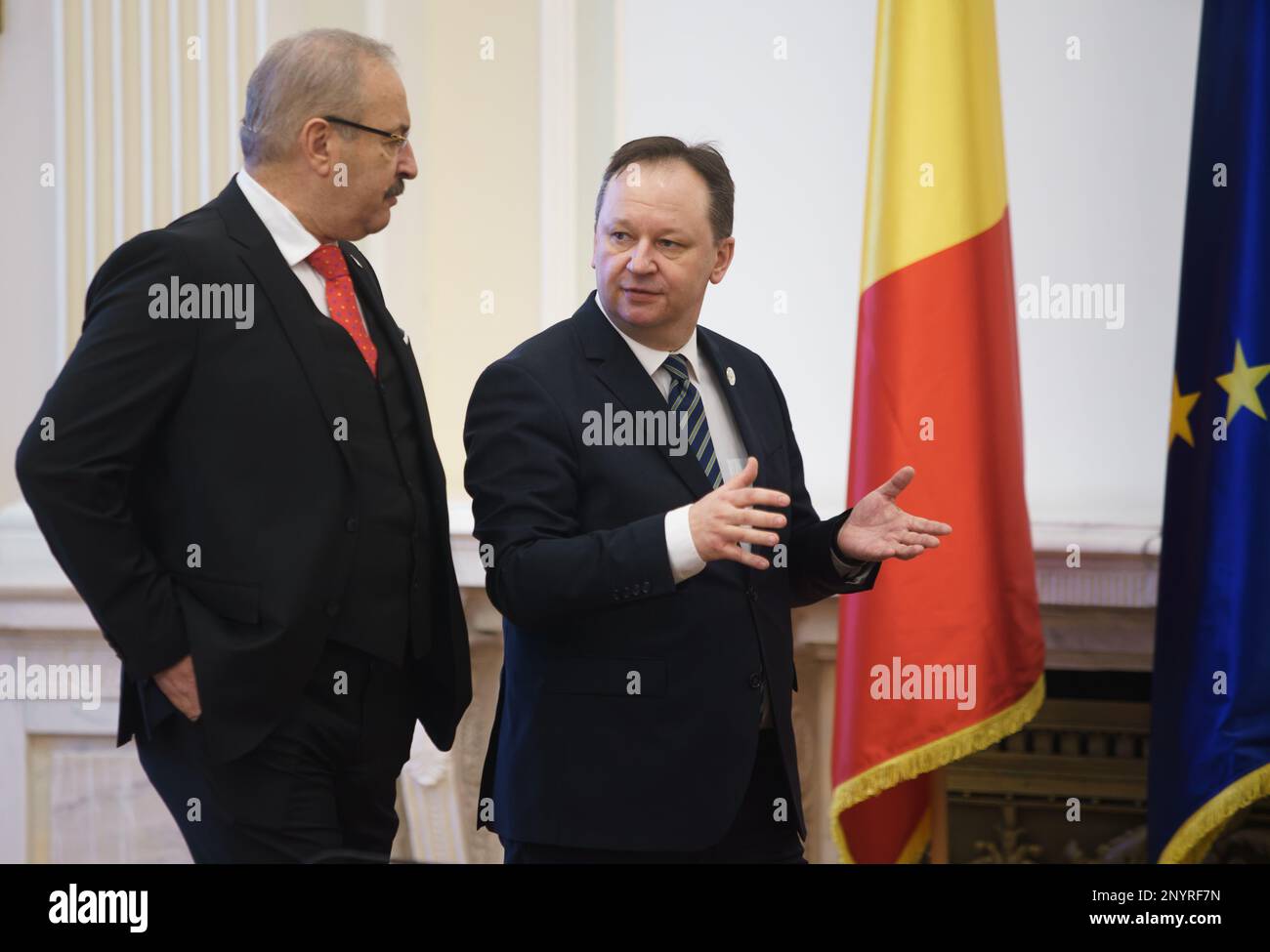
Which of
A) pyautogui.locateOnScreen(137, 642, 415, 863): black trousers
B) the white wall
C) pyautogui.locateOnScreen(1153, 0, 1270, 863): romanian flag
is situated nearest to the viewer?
pyautogui.locateOnScreen(137, 642, 415, 863): black trousers

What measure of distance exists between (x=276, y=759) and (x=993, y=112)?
2187 millimetres

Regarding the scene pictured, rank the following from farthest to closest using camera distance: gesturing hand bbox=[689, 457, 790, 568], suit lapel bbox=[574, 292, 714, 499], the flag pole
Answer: the flag pole < suit lapel bbox=[574, 292, 714, 499] < gesturing hand bbox=[689, 457, 790, 568]

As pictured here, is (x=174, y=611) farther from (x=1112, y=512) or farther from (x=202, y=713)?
(x=1112, y=512)

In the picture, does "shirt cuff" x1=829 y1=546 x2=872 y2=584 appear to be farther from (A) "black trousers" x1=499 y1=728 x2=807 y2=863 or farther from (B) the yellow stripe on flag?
(B) the yellow stripe on flag

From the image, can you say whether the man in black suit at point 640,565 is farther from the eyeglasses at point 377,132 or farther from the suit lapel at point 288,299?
the eyeglasses at point 377,132

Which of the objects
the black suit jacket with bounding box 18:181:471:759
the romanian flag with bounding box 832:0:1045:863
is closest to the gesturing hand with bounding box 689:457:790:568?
the black suit jacket with bounding box 18:181:471:759

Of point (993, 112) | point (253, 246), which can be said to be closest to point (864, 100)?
point (993, 112)

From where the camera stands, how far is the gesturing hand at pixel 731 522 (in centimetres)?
197

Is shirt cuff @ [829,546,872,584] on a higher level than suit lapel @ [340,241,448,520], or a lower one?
lower

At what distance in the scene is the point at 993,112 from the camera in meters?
3.30

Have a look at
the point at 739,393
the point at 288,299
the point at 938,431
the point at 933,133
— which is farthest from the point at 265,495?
the point at 933,133

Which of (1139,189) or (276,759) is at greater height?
(1139,189)

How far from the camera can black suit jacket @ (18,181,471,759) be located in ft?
6.69

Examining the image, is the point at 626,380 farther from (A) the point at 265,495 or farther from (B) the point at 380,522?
(A) the point at 265,495
